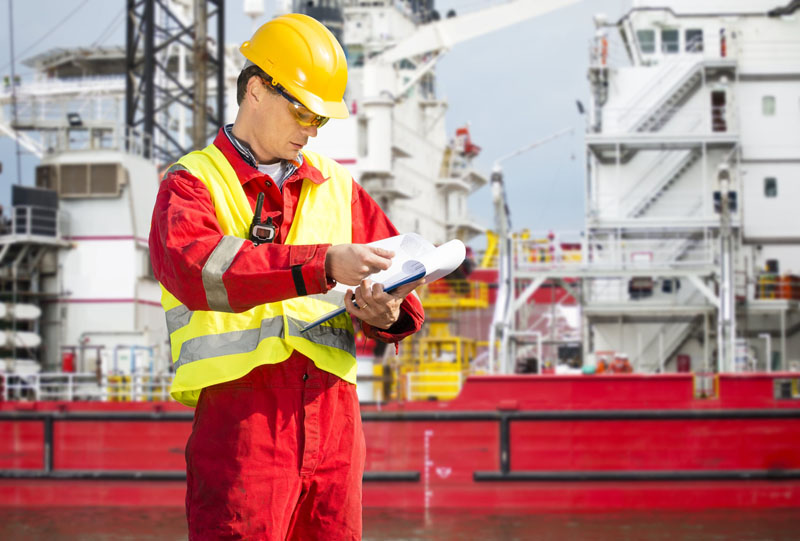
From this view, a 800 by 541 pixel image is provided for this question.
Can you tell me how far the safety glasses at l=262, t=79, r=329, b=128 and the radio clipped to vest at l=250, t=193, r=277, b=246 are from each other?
17cm

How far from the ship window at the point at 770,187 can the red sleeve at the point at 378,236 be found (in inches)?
547

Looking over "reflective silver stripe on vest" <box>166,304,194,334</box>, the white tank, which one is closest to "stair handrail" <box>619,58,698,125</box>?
the white tank

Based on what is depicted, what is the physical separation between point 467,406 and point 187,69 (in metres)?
25.3

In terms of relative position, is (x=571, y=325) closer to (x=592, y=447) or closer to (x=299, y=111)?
(x=592, y=447)

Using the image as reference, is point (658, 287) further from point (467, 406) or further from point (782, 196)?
point (467, 406)

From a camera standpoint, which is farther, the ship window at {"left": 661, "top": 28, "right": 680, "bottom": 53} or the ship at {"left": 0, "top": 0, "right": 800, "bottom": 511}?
the ship window at {"left": 661, "top": 28, "right": 680, "bottom": 53}

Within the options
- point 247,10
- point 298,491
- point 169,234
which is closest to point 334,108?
point 169,234

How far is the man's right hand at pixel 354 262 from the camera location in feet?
5.02

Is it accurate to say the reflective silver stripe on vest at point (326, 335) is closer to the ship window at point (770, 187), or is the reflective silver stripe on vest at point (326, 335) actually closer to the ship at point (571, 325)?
the ship at point (571, 325)

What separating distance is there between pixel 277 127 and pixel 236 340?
38 cm

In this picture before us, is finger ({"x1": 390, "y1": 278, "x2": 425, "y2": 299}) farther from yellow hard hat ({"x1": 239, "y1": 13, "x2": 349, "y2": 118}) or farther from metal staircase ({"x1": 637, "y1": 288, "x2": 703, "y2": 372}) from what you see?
metal staircase ({"x1": 637, "y1": 288, "x2": 703, "y2": 372})

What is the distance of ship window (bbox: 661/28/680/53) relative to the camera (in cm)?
1583

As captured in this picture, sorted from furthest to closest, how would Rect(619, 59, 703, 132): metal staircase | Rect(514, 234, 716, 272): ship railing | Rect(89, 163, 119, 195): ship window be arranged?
Rect(619, 59, 703, 132): metal staircase < Rect(89, 163, 119, 195): ship window < Rect(514, 234, 716, 272): ship railing

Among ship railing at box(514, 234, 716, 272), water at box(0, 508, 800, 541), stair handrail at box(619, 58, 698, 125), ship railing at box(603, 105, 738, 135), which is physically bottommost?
water at box(0, 508, 800, 541)
